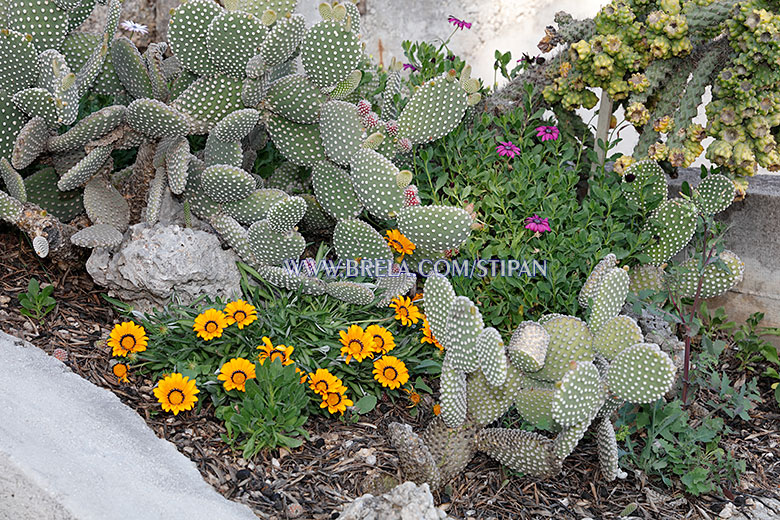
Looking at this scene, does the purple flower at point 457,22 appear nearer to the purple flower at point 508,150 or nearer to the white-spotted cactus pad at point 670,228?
the purple flower at point 508,150

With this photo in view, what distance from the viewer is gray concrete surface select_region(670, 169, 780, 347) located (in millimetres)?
3248

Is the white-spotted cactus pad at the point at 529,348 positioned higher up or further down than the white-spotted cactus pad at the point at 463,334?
further down

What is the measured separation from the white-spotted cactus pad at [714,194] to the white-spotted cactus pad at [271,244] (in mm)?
1558

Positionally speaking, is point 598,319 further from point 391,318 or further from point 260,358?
→ point 260,358

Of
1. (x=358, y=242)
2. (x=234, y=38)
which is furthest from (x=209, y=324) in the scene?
(x=234, y=38)

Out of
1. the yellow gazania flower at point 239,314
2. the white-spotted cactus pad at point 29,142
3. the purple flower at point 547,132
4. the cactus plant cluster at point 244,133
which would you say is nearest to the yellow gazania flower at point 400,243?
the cactus plant cluster at point 244,133

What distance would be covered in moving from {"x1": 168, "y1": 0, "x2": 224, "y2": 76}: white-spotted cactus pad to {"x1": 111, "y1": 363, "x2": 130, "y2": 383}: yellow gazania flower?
1.09 metres

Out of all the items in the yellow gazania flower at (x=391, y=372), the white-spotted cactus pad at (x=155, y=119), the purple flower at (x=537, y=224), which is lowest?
the yellow gazania flower at (x=391, y=372)

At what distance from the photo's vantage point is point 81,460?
7.01ft

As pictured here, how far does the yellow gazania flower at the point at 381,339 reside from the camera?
2623 millimetres

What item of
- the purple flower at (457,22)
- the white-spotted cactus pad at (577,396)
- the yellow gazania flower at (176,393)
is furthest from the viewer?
the purple flower at (457,22)

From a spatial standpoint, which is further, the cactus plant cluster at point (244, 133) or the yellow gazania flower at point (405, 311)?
the yellow gazania flower at point (405, 311)

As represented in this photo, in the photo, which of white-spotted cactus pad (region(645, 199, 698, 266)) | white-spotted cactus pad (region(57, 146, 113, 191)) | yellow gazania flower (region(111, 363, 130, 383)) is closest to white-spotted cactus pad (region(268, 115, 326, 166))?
white-spotted cactus pad (region(57, 146, 113, 191))

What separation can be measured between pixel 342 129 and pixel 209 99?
0.50 m
